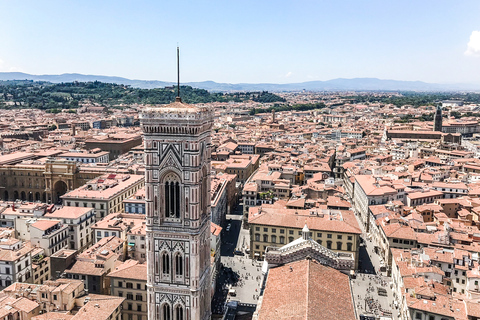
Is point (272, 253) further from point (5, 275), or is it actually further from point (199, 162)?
point (5, 275)

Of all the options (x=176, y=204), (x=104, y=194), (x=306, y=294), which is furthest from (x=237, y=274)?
(x=176, y=204)

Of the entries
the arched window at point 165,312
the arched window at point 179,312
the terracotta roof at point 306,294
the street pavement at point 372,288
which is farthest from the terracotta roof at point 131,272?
the street pavement at point 372,288

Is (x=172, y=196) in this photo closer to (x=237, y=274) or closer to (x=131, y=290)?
(x=131, y=290)

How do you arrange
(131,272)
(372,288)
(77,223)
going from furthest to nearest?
1. (77,223)
2. (372,288)
3. (131,272)

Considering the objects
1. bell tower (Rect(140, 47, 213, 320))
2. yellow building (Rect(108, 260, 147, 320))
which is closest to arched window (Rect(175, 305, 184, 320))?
bell tower (Rect(140, 47, 213, 320))

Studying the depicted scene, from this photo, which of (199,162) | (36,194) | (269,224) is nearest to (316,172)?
(269,224)

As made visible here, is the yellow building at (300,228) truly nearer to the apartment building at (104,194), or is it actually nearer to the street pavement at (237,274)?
the street pavement at (237,274)

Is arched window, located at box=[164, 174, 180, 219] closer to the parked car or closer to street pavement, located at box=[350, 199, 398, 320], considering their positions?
street pavement, located at box=[350, 199, 398, 320]

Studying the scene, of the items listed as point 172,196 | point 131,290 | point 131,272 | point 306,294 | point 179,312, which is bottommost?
point 131,290
